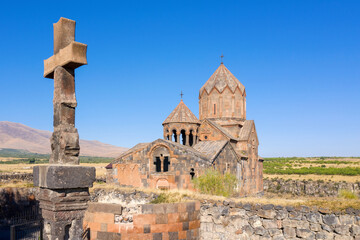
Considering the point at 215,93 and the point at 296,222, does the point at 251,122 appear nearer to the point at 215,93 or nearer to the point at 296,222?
the point at 215,93

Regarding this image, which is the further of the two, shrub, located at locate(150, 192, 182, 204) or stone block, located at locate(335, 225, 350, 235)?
shrub, located at locate(150, 192, 182, 204)

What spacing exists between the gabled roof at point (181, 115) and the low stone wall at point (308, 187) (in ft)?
45.0

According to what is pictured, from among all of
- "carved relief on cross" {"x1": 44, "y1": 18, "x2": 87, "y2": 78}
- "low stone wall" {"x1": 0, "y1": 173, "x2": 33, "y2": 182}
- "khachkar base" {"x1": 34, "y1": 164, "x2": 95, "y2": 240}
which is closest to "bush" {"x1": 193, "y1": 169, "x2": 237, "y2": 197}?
"khachkar base" {"x1": 34, "y1": 164, "x2": 95, "y2": 240}

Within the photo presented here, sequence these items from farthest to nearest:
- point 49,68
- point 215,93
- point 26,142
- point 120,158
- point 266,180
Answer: point 26,142 → point 266,180 → point 215,93 → point 120,158 → point 49,68

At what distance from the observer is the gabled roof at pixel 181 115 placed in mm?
20578

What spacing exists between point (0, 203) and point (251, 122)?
16.2m

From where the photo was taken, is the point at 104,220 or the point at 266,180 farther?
the point at 266,180

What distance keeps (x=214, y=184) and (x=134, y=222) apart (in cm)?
816

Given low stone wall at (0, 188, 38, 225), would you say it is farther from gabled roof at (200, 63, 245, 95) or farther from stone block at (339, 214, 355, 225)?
gabled roof at (200, 63, 245, 95)

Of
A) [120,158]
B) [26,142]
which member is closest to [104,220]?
[120,158]

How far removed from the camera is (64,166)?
4.43 meters

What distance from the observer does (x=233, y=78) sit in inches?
971

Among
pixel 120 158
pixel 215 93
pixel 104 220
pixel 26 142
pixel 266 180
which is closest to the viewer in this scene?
pixel 104 220

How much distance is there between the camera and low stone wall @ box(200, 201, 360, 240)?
315 inches
